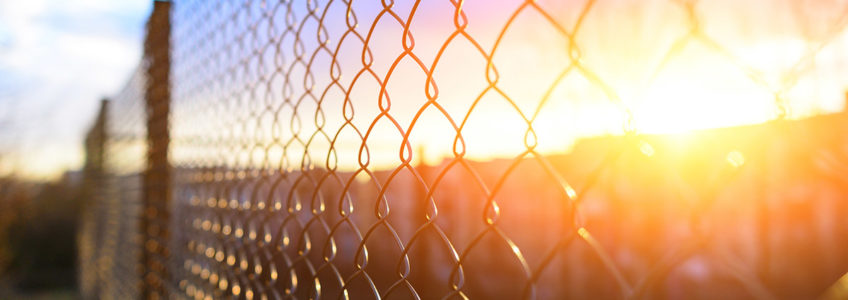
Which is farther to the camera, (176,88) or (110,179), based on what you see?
(110,179)

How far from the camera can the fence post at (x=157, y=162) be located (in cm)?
263

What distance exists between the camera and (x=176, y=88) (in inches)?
100

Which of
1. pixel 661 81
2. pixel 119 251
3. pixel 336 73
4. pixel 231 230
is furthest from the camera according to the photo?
pixel 119 251

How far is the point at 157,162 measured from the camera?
2730mm

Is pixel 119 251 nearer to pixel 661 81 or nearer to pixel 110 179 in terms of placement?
pixel 110 179

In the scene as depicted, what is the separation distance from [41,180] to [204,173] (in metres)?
8.25

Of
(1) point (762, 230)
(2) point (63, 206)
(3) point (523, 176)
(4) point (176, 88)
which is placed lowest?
(1) point (762, 230)

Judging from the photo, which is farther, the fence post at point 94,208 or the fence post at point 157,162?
the fence post at point 94,208

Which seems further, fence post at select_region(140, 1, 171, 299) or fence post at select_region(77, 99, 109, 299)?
fence post at select_region(77, 99, 109, 299)

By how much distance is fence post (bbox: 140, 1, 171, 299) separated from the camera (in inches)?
103

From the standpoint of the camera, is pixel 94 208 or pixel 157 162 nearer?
pixel 157 162

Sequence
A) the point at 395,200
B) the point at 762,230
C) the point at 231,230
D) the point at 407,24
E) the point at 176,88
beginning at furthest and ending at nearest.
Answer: the point at 395,200 → the point at 762,230 → the point at 176,88 → the point at 231,230 → the point at 407,24

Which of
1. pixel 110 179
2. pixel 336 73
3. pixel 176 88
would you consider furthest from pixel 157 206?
pixel 110 179

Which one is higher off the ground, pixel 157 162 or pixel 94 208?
pixel 94 208
